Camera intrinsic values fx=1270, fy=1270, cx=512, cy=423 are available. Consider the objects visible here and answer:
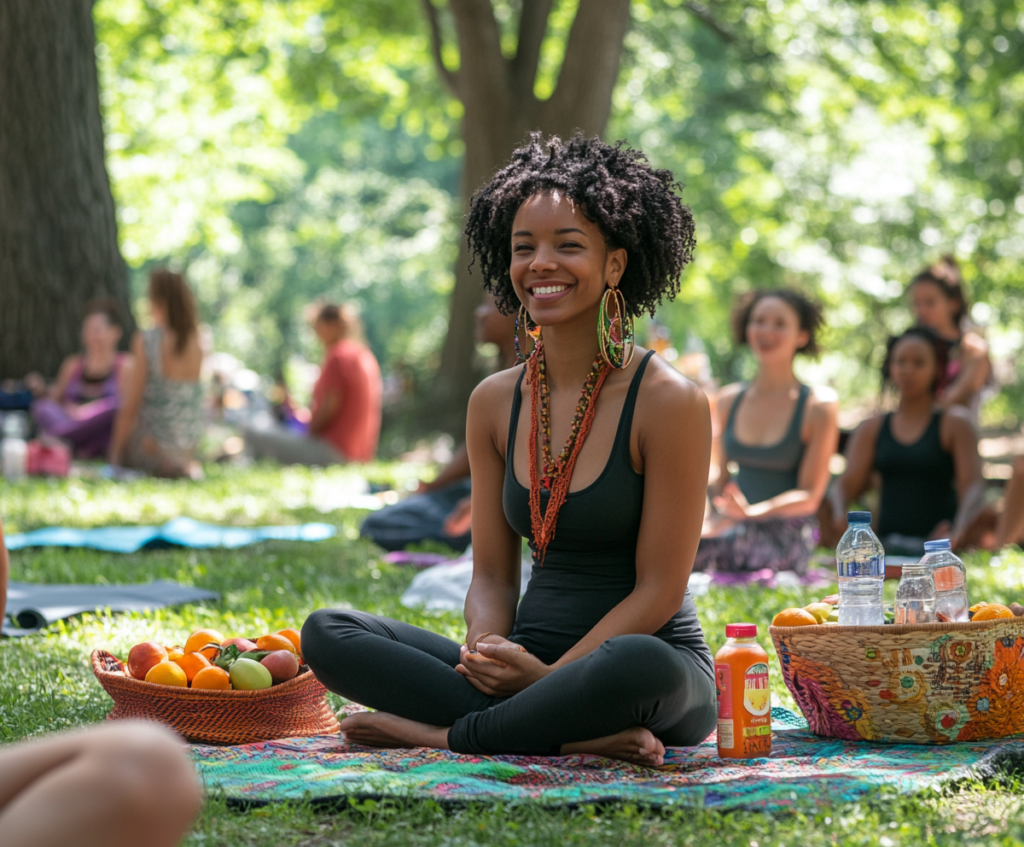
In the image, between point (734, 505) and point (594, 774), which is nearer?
point (594, 774)

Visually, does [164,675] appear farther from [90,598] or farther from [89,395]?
[89,395]

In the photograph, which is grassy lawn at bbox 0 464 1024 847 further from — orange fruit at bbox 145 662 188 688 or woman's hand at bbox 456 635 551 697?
woman's hand at bbox 456 635 551 697

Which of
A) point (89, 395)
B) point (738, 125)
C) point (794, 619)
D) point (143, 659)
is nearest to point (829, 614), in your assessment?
point (794, 619)

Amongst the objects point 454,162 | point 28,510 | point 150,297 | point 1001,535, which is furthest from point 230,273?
point 1001,535

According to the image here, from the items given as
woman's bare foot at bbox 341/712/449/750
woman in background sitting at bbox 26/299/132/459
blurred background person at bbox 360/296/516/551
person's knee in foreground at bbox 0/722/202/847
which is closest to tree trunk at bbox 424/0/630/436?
woman in background sitting at bbox 26/299/132/459

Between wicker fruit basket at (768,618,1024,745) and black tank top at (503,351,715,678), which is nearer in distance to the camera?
wicker fruit basket at (768,618,1024,745)

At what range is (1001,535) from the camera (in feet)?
25.4

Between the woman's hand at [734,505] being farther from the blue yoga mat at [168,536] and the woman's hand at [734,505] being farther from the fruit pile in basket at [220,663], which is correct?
the fruit pile in basket at [220,663]

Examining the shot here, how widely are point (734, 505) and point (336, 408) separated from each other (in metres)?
6.89

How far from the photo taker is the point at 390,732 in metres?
3.56

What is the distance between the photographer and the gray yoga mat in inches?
220

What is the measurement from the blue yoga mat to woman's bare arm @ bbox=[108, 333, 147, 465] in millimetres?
3240

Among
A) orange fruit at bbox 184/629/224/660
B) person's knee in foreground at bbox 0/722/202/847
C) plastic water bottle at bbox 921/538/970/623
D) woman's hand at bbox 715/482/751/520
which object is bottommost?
orange fruit at bbox 184/629/224/660

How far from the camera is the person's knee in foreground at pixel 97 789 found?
1.57 meters
